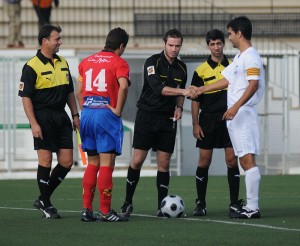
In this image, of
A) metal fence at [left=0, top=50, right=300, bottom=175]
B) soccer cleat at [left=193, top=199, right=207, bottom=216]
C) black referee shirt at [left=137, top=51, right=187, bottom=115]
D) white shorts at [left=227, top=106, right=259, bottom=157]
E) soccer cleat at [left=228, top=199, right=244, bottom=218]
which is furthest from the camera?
metal fence at [left=0, top=50, right=300, bottom=175]

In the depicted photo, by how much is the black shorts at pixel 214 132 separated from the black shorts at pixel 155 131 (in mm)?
452

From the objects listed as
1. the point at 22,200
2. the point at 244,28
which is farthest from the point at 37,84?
the point at 22,200

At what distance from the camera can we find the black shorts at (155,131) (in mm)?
13289

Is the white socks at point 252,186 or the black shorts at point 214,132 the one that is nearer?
the white socks at point 252,186

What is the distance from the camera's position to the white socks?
41.1ft

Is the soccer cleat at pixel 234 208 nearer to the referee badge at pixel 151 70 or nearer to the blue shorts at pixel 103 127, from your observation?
the blue shorts at pixel 103 127

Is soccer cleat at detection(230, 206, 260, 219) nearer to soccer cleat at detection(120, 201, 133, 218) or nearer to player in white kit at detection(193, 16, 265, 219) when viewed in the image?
player in white kit at detection(193, 16, 265, 219)

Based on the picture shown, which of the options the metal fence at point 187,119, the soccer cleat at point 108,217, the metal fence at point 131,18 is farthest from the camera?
the metal fence at point 131,18

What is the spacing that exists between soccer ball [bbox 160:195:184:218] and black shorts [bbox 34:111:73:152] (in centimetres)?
129

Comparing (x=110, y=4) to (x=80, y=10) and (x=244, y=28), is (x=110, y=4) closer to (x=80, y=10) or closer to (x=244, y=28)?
(x=80, y=10)

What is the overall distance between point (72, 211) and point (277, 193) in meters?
4.11

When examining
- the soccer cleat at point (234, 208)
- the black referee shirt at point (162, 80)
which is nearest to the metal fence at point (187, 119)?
the black referee shirt at point (162, 80)

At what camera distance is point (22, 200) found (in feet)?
53.3

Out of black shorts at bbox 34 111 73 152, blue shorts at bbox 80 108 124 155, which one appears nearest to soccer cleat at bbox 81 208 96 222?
blue shorts at bbox 80 108 124 155
